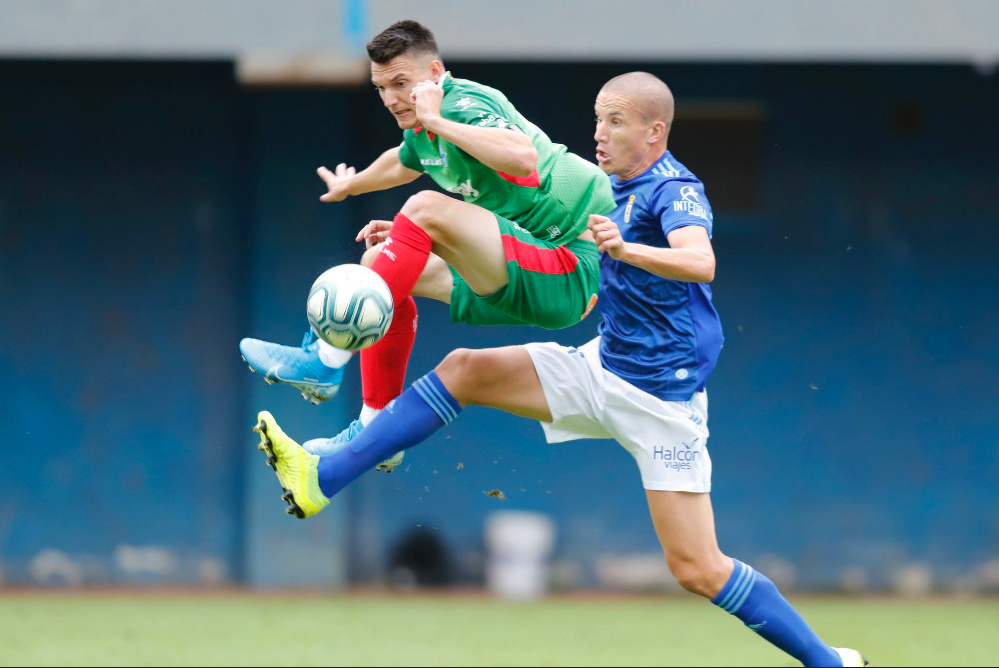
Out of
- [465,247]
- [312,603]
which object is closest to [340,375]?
[465,247]

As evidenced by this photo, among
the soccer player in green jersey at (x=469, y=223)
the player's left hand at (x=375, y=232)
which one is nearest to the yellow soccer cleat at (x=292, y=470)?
the soccer player in green jersey at (x=469, y=223)

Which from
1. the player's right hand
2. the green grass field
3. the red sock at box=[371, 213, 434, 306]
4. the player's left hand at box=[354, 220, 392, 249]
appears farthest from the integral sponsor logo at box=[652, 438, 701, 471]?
the green grass field

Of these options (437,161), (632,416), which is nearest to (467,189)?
(437,161)

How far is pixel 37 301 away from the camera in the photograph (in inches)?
371

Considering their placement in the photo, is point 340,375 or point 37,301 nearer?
point 340,375

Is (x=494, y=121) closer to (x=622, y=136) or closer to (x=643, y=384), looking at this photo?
(x=622, y=136)

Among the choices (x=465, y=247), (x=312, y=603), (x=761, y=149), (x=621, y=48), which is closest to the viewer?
(x=465, y=247)

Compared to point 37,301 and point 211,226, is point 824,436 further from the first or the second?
point 37,301

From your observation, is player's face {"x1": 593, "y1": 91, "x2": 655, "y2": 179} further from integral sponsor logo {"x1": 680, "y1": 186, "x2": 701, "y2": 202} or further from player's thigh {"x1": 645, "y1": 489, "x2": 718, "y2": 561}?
player's thigh {"x1": 645, "y1": 489, "x2": 718, "y2": 561}

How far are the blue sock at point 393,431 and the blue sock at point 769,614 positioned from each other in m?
1.18

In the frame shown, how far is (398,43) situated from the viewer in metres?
4.15

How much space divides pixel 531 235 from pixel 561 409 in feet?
2.07

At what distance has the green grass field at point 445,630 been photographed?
6758mm

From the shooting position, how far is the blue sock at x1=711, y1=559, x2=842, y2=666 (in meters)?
4.48
